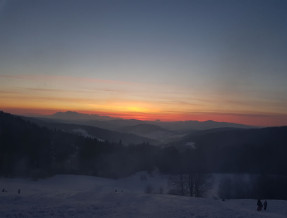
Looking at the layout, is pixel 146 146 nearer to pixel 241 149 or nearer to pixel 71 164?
pixel 71 164

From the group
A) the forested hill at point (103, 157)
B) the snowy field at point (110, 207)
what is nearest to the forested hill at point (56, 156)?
the forested hill at point (103, 157)

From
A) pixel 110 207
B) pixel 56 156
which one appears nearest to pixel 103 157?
pixel 56 156

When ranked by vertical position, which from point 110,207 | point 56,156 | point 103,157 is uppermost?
point 110,207

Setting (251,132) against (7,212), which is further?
(251,132)

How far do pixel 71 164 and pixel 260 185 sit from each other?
47.3 metres

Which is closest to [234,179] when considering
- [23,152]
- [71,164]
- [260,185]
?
[260,185]

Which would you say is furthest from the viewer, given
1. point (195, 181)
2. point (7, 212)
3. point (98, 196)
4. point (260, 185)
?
point (260, 185)

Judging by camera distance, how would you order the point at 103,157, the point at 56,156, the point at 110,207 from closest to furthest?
the point at 110,207
the point at 56,156
the point at 103,157

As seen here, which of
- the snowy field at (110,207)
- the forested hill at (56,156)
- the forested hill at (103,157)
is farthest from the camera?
the forested hill at (103,157)

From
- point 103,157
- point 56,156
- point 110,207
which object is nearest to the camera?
point 110,207

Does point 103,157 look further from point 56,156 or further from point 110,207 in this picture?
point 110,207

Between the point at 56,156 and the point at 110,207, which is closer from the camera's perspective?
the point at 110,207

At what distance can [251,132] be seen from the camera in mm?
137625

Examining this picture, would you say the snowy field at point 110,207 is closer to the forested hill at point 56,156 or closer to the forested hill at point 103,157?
the forested hill at point 103,157
